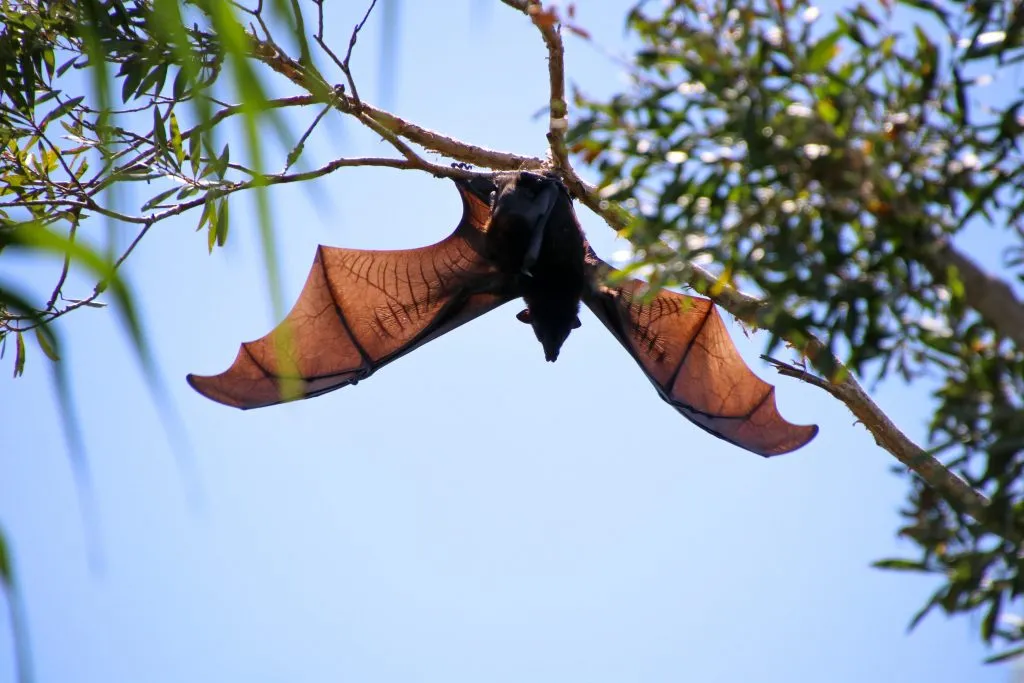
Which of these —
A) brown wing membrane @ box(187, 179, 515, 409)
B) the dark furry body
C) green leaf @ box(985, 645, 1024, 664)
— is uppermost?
brown wing membrane @ box(187, 179, 515, 409)

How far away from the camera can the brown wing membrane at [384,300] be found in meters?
4.55

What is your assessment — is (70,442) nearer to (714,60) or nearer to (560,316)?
(714,60)

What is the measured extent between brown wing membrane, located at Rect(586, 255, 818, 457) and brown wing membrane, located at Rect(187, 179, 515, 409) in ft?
2.04

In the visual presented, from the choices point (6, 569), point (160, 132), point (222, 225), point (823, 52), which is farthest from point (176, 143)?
point (6, 569)

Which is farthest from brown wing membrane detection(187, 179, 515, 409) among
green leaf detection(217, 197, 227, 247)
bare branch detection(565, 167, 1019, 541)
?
bare branch detection(565, 167, 1019, 541)

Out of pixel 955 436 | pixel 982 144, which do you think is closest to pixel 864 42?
pixel 982 144

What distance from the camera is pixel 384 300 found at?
4.72m

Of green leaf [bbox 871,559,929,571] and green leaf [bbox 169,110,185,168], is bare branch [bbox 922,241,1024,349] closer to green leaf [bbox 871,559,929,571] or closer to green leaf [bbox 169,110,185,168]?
green leaf [bbox 871,559,929,571]

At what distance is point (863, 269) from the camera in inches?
74.1

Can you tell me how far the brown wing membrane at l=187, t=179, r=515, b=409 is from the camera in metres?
4.55

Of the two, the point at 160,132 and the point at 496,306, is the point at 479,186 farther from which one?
the point at 160,132

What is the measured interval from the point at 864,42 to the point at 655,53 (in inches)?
16.6

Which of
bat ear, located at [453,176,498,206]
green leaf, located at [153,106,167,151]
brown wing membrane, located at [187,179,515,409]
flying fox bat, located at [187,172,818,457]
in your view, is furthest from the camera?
brown wing membrane, located at [187,179,515,409]

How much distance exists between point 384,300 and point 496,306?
0.59 meters
